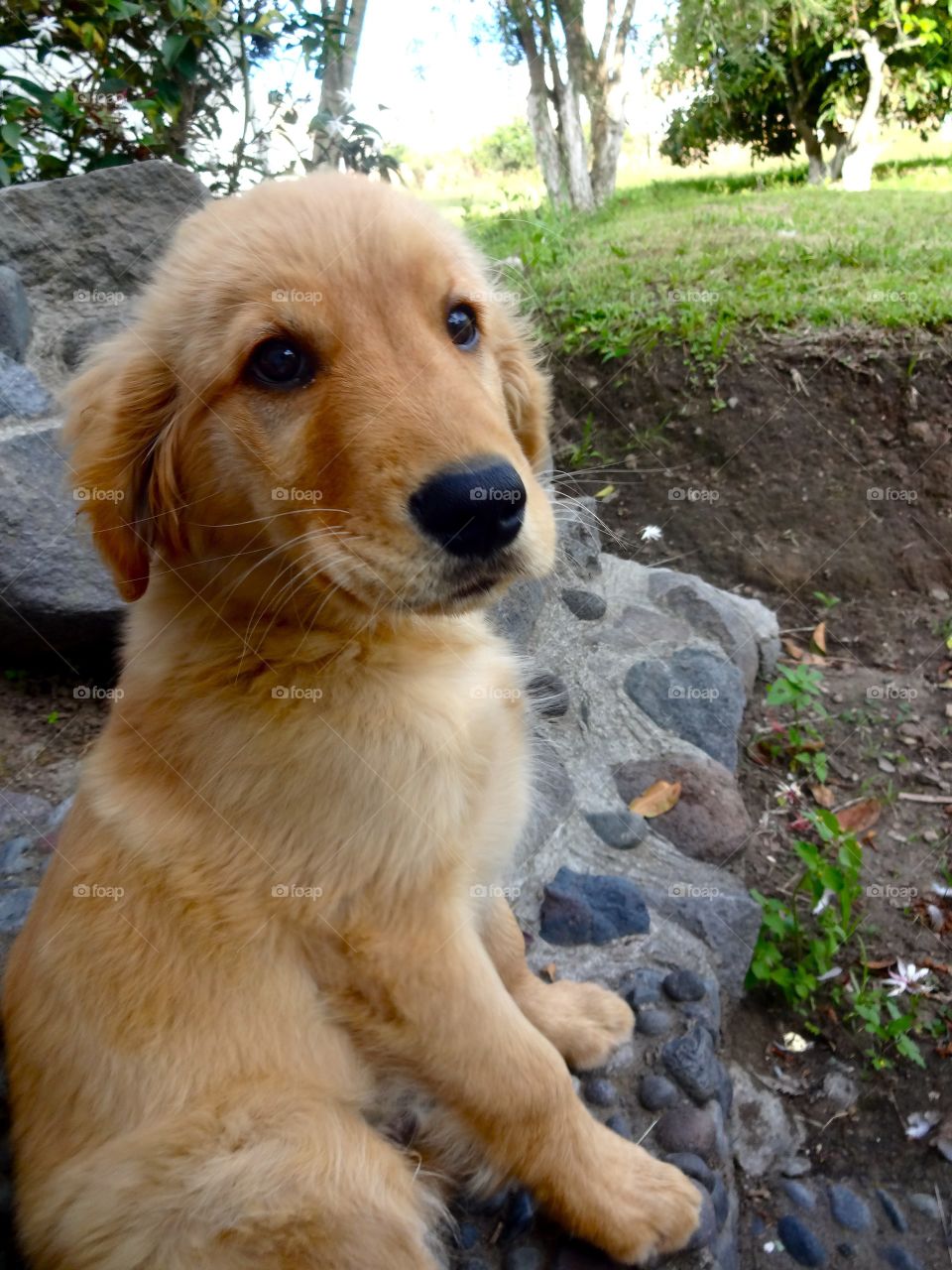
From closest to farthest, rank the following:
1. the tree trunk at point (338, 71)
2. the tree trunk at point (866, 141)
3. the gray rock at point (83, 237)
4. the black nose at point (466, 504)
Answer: the black nose at point (466, 504), the gray rock at point (83, 237), the tree trunk at point (338, 71), the tree trunk at point (866, 141)

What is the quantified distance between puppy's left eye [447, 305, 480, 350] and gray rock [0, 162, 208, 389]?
255 centimetres

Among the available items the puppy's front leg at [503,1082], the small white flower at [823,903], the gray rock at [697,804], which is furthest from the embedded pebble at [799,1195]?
the gray rock at [697,804]

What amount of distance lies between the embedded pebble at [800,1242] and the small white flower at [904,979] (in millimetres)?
824

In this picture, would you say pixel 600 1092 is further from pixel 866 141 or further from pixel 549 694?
pixel 866 141

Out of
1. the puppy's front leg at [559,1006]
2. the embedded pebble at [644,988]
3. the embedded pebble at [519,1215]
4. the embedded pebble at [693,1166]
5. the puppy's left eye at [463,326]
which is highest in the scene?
the puppy's left eye at [463,326]

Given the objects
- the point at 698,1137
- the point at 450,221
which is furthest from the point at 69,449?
the point at 698,1137

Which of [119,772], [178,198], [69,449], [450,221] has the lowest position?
[119,772]

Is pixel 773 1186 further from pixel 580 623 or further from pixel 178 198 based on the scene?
pixel 178 198

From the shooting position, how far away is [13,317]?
388 cm

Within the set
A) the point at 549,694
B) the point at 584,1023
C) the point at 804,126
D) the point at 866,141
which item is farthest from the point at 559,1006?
the point at 804,126

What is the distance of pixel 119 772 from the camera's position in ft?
6.36

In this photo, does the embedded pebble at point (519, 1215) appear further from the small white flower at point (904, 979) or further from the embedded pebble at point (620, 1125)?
the small white flower at point (904, 979)

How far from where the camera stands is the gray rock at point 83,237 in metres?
4.03

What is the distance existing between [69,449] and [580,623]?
2.51 m
